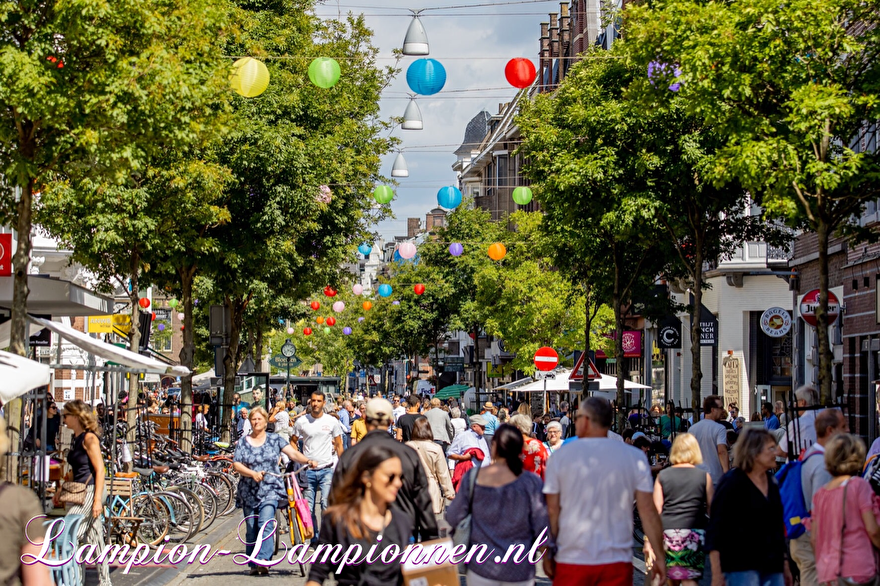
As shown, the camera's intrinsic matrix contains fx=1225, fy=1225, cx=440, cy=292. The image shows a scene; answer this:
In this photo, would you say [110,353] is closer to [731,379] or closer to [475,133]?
[731,379]

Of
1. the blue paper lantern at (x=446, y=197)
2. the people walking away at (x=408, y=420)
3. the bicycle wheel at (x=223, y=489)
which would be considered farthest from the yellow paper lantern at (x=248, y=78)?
the blue paper lantern at (x=446, y=197)

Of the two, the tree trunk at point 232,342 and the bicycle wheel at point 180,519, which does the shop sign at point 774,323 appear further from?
the bicycle wheel at point 180,519

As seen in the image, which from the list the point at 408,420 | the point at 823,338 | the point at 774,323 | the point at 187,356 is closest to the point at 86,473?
the point at 408,420

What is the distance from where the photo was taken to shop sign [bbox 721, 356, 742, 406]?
40219mm

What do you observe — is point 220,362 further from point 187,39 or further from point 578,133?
point 187,39

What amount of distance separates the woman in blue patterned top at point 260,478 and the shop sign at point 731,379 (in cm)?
2904

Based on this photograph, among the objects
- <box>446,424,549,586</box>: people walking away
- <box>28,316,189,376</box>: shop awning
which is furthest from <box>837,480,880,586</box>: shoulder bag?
<box>28,316,189,376</box>: shop awning

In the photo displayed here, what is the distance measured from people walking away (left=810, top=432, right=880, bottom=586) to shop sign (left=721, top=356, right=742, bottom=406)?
32866 mm

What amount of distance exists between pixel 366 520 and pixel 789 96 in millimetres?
11274

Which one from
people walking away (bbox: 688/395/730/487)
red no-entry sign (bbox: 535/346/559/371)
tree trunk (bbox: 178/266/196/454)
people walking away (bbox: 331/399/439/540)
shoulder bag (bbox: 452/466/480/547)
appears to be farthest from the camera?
red no-entry sign (bbox: 535/346/559/371)

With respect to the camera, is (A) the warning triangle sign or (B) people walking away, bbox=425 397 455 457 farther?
(A) the warning triangle sign

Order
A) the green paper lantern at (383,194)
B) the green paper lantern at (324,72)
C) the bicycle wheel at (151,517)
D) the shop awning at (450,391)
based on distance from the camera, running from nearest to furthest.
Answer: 1. the bicycle wheel at (151,517)
2. the green paper lantern at (324,72)
3. the green paper lantern at (383,194)
4. the shop awning at (450,391)

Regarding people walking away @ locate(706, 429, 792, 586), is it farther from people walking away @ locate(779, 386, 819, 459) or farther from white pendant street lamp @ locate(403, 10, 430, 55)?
white pendant street lamp @ locate(403, 10, 430, 55)

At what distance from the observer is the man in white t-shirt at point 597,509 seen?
7.19 m
